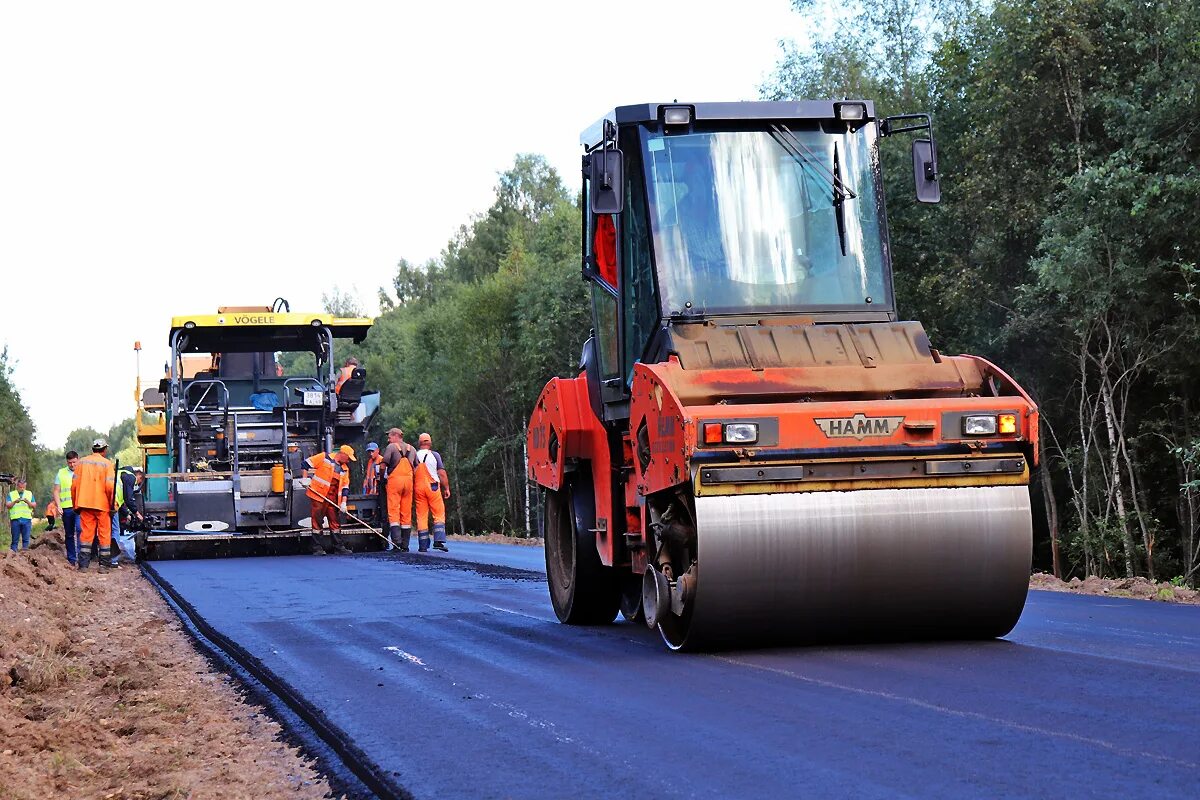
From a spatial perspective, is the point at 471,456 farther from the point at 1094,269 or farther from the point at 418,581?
the point at 418,581

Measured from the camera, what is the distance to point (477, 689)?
653cm

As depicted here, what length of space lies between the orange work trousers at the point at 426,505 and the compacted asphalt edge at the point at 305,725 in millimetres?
9824

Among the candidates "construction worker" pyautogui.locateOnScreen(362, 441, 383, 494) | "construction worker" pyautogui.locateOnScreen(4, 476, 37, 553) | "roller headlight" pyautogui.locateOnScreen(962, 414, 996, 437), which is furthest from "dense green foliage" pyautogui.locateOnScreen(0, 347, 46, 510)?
"roller headlight" pyautogui.locateOnScreen(962, 414, 996, 437)

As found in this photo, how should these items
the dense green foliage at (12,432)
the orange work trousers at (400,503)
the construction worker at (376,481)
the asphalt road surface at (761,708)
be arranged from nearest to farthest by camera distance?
the asphalt road surface at (761,708), the orange work trousers at (400,503), the construction worker at (376,481), the dense green foliage at (12,432)

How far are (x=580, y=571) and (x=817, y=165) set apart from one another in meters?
2.89

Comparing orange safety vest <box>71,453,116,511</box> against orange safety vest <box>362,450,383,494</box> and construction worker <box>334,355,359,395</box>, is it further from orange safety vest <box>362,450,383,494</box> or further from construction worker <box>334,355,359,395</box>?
orange safety vest <box>362,450,383,494</box>

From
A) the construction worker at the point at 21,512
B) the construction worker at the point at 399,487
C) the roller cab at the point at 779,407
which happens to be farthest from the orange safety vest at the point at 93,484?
the roller cab at the point at 779,407

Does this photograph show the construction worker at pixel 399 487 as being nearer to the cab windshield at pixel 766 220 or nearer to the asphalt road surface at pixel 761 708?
the asphalt road surface at pixel 761 708

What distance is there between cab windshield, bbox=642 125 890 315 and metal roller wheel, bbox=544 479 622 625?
192cm

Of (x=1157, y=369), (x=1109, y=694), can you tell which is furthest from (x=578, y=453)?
(x=1157, y=369)

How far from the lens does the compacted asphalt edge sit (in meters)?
4.72

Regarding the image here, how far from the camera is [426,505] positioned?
66.2 feet

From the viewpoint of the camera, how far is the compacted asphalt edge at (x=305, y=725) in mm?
4723

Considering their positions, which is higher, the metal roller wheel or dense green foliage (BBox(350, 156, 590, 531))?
dense green foliage (BBox(350, 156, 590, 531))
